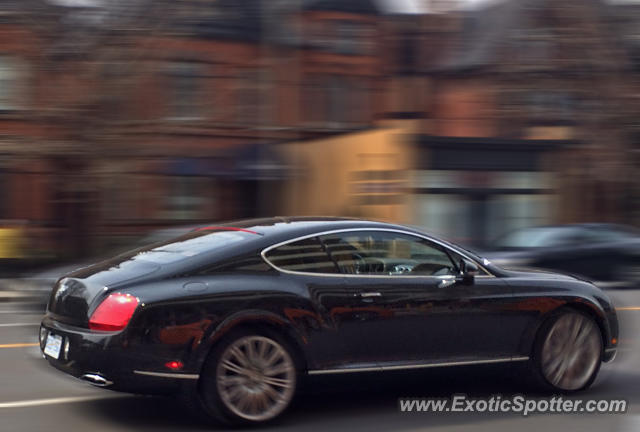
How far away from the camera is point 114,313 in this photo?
231 inches

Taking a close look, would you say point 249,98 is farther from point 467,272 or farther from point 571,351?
point 467,272

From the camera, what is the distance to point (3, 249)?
21109 mm

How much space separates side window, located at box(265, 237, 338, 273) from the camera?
21.1 feet

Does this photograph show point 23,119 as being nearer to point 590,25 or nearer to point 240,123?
point 240,123

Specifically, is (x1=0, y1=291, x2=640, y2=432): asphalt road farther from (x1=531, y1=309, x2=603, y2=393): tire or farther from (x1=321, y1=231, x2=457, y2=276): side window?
(x1=321, y1=231, x2=457, y2=276): side window

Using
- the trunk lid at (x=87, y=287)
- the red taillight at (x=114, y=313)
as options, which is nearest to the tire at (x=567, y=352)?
the trunk lid at (x=87, y=287)

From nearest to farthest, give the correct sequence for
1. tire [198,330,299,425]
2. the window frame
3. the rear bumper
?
the rear bumper, tire [198,330,299,425], the window frame

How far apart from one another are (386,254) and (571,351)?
1.71 meters

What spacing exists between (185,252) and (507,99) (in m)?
21.9

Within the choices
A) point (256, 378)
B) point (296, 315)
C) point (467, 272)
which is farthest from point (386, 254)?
point (256, 378)

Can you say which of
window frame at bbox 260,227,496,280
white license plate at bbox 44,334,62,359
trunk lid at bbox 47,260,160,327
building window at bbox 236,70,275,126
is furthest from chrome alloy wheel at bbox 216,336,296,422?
building window at bbox 236,70,275,126

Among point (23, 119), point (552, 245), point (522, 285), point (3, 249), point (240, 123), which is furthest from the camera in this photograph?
point (240, 123)

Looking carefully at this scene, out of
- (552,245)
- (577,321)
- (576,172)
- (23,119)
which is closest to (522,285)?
(577,321)

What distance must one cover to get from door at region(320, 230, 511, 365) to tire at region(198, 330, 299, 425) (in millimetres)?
624
